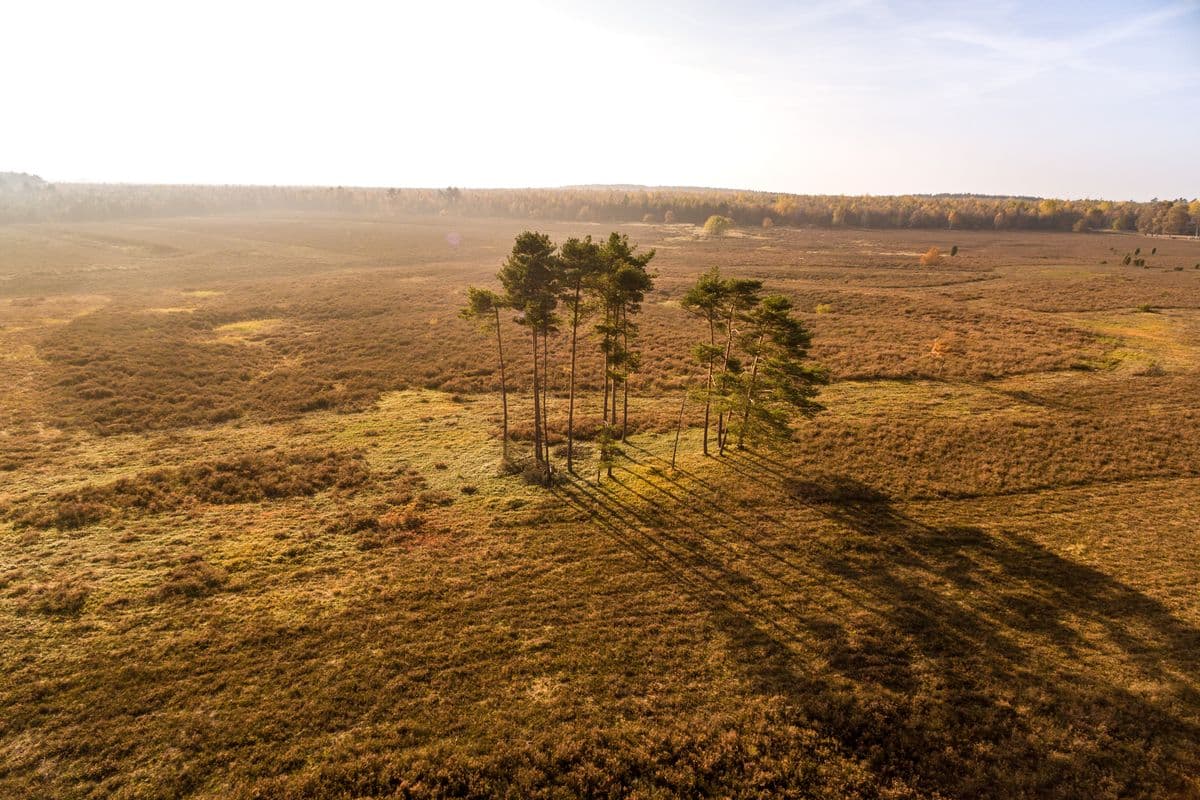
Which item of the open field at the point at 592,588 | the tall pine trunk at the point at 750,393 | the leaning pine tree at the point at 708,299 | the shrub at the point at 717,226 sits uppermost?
the shrub at the point at 717,226

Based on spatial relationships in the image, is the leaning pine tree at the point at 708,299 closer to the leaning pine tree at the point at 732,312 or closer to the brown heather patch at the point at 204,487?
the leaning pine tree at the point at 732,312

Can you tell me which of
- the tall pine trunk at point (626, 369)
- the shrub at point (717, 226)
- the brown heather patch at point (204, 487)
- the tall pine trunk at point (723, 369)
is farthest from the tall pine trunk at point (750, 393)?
the shrub at point (717, 226)

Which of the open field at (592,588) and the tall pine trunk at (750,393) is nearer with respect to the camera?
the open field at (592,588)

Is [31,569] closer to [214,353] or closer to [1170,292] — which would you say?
[214,353]

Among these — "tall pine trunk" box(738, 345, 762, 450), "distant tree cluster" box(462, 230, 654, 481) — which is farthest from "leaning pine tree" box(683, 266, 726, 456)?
A: "distant tree cluster" box(462, 230, 654, 481)

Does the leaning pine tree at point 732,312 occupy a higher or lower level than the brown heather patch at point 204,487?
higher

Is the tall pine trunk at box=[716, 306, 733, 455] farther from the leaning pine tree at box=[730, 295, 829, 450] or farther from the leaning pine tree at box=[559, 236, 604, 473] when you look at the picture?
the leaning pine tree at box=[559, 236, 604, 473]
